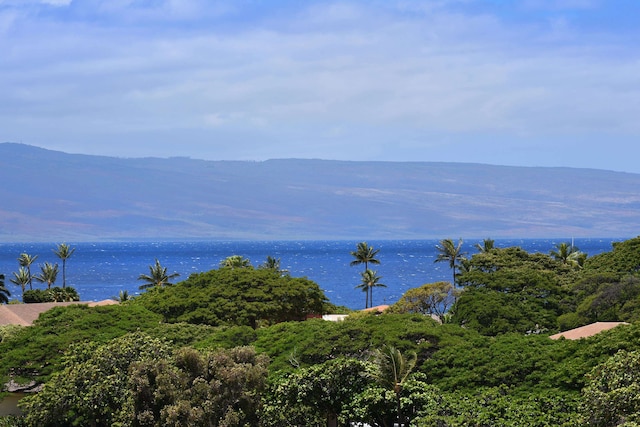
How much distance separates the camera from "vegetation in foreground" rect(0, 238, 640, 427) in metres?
35.2

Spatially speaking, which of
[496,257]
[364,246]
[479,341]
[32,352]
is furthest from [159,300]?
[364,246]

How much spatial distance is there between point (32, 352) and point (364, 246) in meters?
80.7

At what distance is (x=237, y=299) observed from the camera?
212ft

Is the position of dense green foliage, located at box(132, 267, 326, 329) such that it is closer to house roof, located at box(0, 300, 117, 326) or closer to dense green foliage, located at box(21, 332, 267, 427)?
house roof, located at box(0, 300, 117, 326)

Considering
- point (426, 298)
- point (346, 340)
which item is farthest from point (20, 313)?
point (346, 340)

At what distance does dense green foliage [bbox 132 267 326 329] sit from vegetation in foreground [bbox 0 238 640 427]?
400cm

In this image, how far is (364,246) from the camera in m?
127

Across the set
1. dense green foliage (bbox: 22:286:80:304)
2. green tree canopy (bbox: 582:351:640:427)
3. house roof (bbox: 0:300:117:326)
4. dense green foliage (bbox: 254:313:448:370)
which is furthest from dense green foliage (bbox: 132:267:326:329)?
dense green foliage (bbox: 22:286:80:304)

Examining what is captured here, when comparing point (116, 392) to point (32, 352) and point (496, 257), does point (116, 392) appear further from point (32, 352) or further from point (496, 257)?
point (496, 257)

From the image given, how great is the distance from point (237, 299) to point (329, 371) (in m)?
25.0

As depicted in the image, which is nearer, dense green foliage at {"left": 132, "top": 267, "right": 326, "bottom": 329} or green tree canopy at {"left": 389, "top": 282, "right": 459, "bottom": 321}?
dense green foliage at {"left": 132, "top": 267, "right": 326, "bottom": 329}

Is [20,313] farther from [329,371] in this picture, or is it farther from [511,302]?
[329,371]

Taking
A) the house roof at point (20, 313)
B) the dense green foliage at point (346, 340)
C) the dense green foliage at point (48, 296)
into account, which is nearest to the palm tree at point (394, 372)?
the dense green foliage at point (346, 340)

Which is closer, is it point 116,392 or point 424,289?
point 116,392
